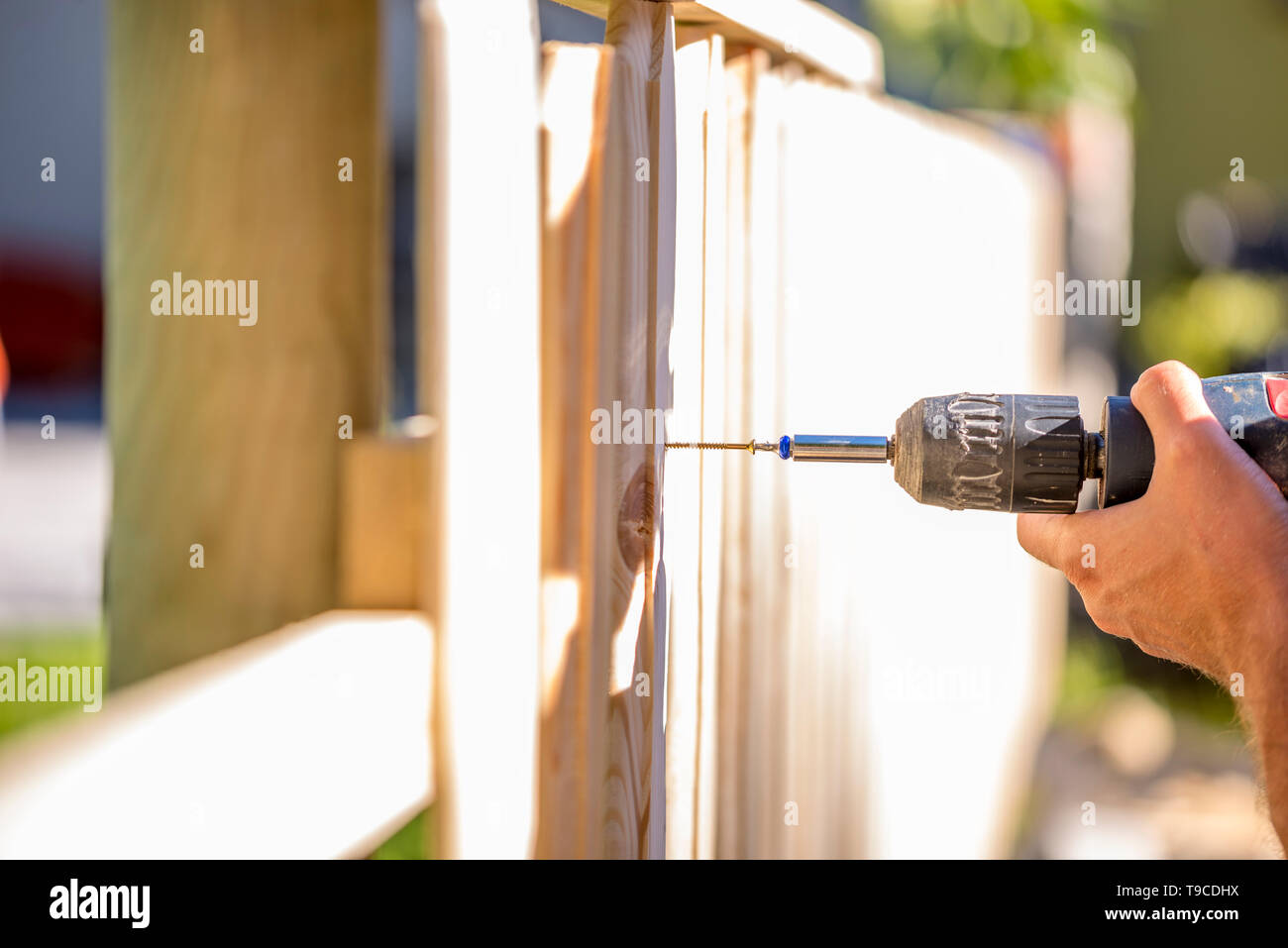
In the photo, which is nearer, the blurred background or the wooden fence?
the wooden fence

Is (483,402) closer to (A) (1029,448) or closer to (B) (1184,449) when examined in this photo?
(A) (1029,448)

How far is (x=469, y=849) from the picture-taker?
0.93 meters

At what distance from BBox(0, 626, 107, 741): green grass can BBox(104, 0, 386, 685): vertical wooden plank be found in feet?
3.81

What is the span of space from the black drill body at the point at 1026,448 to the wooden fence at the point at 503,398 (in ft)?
0.89

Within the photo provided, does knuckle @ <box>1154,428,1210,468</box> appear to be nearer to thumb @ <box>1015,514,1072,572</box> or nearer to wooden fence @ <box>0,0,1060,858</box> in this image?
thumb @ <box>1015,514,1072,572</box>

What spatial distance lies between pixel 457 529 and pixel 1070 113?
293cm

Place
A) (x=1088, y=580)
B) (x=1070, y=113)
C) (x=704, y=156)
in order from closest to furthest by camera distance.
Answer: (x=1088, y=580), (x=704, y=156), (x=1070, y=113)

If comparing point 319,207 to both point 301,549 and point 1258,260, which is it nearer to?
point 301,549

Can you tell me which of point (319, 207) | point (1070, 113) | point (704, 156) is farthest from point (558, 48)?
point (1070, 113)

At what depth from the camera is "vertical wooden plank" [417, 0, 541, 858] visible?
0.90 meters

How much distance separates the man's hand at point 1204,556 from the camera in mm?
760

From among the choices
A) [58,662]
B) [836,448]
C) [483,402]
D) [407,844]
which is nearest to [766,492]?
[836,448]

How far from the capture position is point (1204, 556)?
0.80m

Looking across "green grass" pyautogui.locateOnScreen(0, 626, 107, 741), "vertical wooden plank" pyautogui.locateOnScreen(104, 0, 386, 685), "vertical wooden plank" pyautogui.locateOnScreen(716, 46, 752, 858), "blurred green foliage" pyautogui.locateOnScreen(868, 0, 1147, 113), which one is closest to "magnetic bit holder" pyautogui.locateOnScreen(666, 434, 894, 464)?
→ "vertical wooden plank" pyautogui.locateOnScreen(716, 46, 752, 858)
